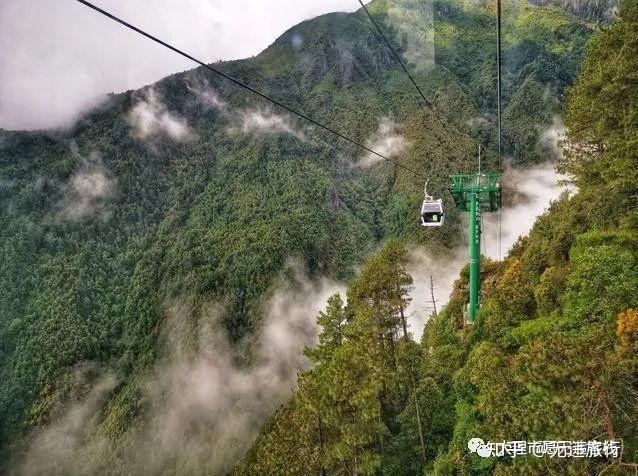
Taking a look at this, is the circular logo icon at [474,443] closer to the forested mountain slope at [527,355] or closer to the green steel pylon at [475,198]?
the forested mountain slope at [527,355]

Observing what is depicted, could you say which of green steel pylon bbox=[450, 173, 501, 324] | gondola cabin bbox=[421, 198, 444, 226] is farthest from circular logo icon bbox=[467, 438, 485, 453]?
green steel pylon bbox=[450, 173, 501, 324]

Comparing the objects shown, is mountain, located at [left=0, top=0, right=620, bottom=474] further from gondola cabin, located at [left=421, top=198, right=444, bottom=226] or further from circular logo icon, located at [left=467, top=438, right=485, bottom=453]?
circular logo icon, located at [left=467, top=438, right=485, bottom=453]

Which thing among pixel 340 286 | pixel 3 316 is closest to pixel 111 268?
pixel 3 316

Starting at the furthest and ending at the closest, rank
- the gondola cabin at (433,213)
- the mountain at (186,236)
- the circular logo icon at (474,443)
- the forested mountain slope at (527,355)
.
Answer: the mountain at (186,236) → the gondola cabin at (433,213) → the circular logo icon at (474,443) → the forested mountain slope at (527,355)

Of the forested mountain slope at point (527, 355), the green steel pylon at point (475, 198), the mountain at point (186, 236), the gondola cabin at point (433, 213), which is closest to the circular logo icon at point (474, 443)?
the forested mountain slope at point (527, 355)

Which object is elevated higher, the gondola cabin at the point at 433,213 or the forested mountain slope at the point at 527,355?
the gondola cabin at the point at 433,213

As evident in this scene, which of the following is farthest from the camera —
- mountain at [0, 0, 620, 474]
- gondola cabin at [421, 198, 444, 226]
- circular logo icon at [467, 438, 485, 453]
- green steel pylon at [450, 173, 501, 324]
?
mountain at [0, 0, 620, 474]

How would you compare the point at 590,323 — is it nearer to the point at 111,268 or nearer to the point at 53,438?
the point at 53,438
